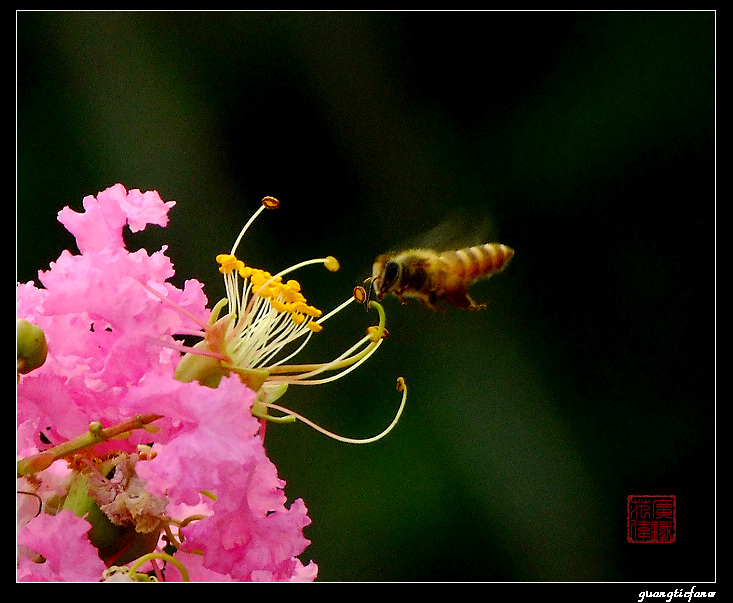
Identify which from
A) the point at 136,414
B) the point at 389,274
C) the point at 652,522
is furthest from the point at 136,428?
the point at 652,522

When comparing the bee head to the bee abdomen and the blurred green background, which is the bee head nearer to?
the bee abdomen

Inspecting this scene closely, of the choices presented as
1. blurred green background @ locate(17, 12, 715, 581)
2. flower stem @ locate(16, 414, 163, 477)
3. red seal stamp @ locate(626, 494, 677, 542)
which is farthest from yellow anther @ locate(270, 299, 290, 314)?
red seal stamp @ locate(626, 494, 677, 542)

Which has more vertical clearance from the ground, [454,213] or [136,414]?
[454,213]

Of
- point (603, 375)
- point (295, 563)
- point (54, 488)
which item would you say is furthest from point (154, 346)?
point (603, 375)

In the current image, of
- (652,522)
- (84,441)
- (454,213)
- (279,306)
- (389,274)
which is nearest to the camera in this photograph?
(84,441)

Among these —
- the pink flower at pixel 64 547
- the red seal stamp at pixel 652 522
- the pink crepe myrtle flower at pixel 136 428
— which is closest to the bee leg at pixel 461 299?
the pink crepe myrtle flower at pixel 136 428

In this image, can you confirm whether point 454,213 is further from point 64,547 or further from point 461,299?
point 64,547

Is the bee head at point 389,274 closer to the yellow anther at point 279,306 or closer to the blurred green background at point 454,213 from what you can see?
the yellow anther at point 279,306
